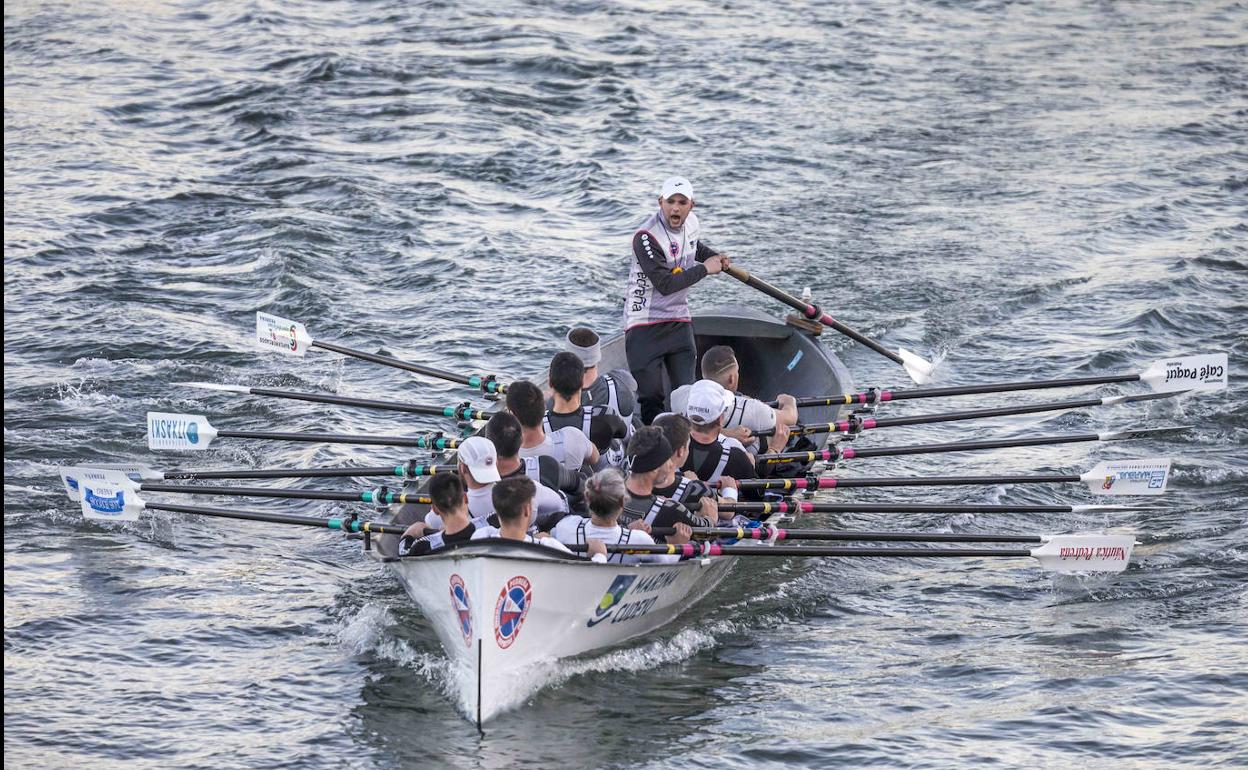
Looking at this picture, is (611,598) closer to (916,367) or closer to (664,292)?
(664,292)

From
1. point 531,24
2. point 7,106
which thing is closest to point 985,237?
Result: point 531,24

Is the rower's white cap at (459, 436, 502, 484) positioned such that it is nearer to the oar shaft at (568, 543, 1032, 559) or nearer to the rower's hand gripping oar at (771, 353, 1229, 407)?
the oar shaft at (568, 543, 1032, 559)

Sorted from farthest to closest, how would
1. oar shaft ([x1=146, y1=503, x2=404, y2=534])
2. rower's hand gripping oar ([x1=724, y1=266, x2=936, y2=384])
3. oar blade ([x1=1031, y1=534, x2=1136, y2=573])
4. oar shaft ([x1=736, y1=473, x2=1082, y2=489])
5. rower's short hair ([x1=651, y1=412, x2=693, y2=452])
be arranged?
rower's hand gripping oar ([x1=724, y1=266, x2=936, y2=384]) → oar shaft ([x1=736, y1=473, x2=1082, y2=489]) → oar blade ([x1=1031, y1=534, x2=1136, y2=573]) → oar shaft ([x1=146, y1=503, x2=404, y2=534]) → rower's short hair ([x1=651, y1=412, x2=693, y2=452])

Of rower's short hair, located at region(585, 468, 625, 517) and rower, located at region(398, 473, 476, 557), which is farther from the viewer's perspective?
rower's short hair, located at region(585, 468, 625, 517)

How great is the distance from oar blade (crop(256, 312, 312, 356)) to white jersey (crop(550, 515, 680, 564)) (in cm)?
602

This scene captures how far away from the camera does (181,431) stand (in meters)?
13.7

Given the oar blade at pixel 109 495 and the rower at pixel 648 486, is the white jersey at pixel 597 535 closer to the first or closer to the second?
the rower at pixel 648 486

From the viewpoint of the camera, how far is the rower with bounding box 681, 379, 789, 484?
11523 mm

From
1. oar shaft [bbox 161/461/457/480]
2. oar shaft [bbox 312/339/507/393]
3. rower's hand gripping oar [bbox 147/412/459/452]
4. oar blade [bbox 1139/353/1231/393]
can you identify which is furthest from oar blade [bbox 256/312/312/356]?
oar blade [bbox 1139/353/1231/393]

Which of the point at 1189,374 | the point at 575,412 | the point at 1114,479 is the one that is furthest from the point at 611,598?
the point at 1189,374

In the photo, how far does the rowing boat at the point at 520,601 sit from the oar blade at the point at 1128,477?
3.29 meters

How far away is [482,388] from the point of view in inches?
557

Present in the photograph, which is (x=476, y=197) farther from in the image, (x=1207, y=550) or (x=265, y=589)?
(x=1207, y=550)

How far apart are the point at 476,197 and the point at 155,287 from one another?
560 cm
